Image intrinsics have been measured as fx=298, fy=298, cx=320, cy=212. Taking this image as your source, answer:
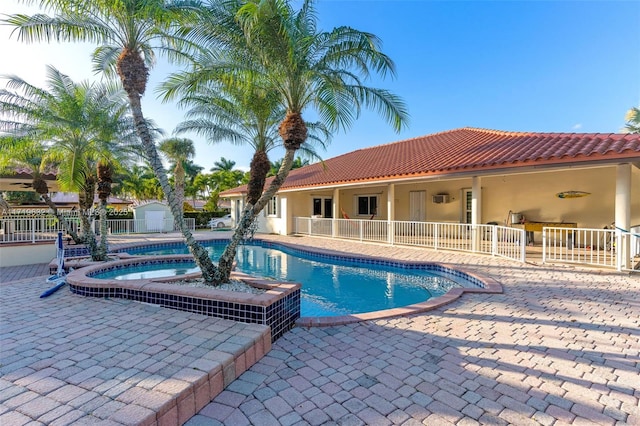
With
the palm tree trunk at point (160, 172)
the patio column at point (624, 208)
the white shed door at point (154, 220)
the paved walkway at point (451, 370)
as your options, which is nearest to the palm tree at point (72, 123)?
the palm tree trunk at point (160, 172)

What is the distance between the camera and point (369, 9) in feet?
36.4

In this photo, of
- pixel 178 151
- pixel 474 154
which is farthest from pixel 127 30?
pixel 178 151

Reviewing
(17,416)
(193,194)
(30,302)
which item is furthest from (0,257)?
(193,194)

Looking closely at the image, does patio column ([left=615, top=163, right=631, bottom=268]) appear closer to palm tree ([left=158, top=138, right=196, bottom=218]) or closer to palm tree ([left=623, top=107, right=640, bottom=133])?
palm tree ([left=623, top=107, right=640, bottom=133])

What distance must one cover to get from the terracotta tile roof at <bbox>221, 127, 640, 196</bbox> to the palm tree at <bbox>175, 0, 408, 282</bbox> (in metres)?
5.88

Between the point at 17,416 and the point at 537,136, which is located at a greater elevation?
the point at 537,136

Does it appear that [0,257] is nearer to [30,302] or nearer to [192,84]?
[30,302]

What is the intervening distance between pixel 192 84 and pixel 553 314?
8411mm

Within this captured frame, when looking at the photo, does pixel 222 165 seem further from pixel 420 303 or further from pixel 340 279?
pixel 420 303

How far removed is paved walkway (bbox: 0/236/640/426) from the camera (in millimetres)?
2748

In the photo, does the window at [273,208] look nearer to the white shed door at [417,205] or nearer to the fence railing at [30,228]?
the white shed door at [417,205]

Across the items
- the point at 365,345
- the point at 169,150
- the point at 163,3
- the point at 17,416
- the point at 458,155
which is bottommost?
the point at 365,345

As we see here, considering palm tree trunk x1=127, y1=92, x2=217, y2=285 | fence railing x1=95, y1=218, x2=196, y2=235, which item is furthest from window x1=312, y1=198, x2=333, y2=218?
palm tree trunk x1=127, y1=92, x2=217, y2=285

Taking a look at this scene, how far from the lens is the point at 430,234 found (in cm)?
1405
